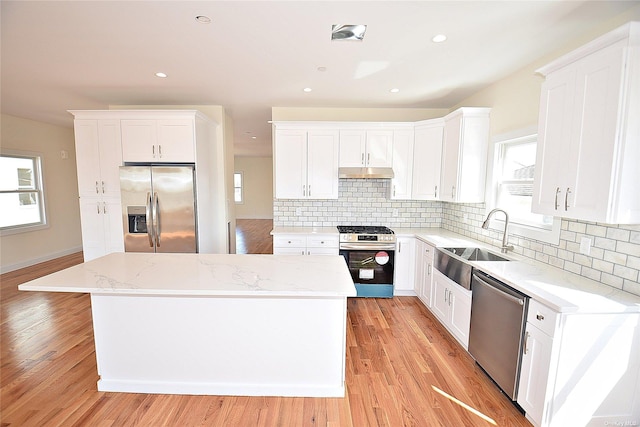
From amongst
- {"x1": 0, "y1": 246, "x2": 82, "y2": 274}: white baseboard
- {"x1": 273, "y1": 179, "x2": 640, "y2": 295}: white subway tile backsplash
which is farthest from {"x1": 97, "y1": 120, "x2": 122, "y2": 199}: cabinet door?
{"x1": 0, "y1": 246, "x2": 82, "y2": 274}: white baseboard

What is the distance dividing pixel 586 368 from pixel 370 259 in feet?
7.18

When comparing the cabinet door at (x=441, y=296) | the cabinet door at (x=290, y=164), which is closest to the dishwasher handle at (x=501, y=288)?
the cabinet door at (x=441, y=296)

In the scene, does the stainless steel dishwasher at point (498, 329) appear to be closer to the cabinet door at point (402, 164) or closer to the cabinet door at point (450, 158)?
the cabinet door at point (450, 158)

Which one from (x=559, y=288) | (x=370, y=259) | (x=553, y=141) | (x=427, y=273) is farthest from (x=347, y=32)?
(x=427, y=273)

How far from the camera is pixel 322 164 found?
3830mm

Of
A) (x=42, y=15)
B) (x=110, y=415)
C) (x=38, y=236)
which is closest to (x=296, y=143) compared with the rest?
(x=42, y=15)

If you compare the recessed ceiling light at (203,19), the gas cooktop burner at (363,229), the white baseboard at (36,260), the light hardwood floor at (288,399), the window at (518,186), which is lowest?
the light hardwood floor at (288,399)

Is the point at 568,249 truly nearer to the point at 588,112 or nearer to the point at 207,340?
the point at 588,112

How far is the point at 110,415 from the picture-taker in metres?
1.79

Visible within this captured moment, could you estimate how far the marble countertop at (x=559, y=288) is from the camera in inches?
59.8

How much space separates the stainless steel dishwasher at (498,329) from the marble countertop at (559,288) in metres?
0.08

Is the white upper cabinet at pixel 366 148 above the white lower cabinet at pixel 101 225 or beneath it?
above

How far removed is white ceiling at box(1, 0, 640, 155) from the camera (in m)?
1.76

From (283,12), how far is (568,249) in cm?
269
